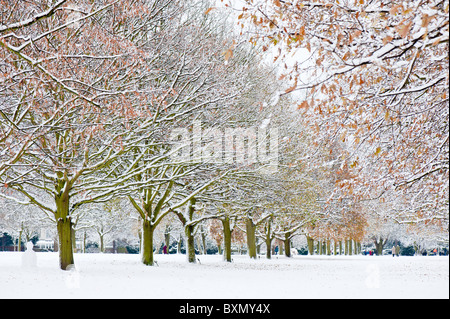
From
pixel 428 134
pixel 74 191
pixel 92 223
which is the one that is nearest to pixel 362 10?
pixel 428 134

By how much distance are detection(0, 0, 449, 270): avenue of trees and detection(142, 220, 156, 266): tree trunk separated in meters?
0.07

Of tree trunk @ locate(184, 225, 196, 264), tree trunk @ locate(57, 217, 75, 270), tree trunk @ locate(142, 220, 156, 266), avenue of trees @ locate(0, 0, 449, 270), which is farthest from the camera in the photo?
tree trunk @ locate(184, 225, 196, 264)

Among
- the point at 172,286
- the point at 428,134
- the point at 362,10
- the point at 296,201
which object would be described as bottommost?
the point at 172,286

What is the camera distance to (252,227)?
29.8 m

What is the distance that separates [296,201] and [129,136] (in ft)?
34.7

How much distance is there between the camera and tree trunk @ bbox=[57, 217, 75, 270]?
565 inches

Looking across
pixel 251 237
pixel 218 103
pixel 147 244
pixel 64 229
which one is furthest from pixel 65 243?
pixel 251 237

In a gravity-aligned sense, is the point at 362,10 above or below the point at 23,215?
above

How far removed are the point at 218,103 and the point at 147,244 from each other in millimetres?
8249

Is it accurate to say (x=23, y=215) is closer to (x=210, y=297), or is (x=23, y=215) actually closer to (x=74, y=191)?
(x=74, y=191)

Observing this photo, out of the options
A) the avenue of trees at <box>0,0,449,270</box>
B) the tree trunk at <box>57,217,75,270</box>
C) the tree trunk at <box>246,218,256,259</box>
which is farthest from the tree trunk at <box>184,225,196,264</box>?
the tree trunk at <box>57,217,75,270</box>

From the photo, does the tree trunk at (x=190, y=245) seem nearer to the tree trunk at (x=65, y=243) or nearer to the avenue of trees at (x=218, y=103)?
the avenue of trees at (x=218, y=103)

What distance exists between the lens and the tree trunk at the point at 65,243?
47.0ft

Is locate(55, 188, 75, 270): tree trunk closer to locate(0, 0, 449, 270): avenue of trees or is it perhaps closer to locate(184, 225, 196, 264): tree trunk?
locate(0, 0, 449, 270): avenue of trees
